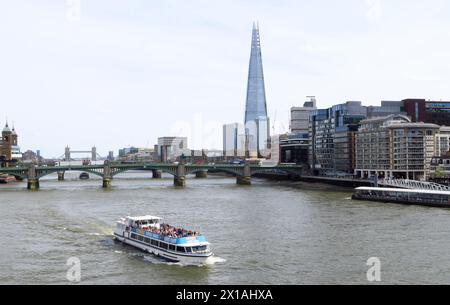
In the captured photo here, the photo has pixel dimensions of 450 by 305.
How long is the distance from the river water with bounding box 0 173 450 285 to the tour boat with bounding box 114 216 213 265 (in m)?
0.80

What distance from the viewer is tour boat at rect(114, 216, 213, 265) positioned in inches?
1574

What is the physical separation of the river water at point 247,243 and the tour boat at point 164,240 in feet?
2.64

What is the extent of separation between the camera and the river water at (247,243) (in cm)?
3625

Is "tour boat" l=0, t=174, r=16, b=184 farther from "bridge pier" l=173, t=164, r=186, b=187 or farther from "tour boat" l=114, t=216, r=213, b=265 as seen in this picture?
"tour boat" l=114, t=216, r=213, b=265

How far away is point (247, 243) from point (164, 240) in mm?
8195

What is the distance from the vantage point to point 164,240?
42562 mm

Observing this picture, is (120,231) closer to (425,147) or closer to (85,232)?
(85,232)

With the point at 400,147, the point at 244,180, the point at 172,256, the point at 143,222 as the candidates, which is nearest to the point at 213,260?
the point at 172,256

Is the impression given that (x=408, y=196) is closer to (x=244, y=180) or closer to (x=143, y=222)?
(x=143, y=222)

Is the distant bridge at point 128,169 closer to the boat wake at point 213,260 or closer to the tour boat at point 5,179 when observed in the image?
the tour boat at point 5,179

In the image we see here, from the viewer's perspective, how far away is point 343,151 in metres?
148

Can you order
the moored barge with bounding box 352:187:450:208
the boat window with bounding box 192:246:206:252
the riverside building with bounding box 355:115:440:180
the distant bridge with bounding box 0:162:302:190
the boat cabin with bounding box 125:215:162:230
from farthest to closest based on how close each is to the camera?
the distant bridge with bounding box 0:162:302:190, the riverside building with bounding box 355:115:440:180, the moored barge with bounding box 352:187:450:208, the boat cabin with bounding box 125:215:162:230, the boat window with bounding box 192:246:206:252

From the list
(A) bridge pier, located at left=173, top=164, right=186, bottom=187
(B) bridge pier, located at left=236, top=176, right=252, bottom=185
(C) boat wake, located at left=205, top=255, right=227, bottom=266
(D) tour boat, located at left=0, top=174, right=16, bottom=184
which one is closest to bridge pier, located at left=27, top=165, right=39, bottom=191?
(A) bridge pier, located at left=173, top=164, right=186, bottom=187
